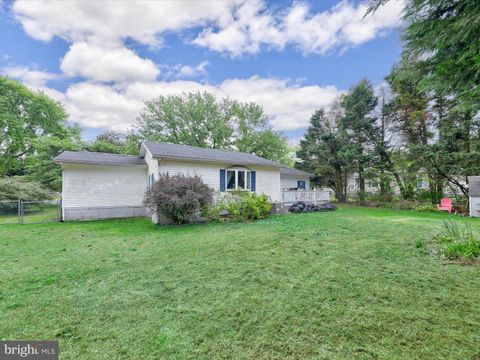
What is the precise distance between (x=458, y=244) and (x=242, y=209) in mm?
7549

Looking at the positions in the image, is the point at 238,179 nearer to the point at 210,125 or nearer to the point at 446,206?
the point at 446,206

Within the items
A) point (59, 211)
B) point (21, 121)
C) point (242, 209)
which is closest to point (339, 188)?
point (242, 209)

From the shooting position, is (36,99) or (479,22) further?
(36,99)

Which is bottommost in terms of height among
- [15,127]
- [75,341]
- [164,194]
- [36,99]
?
[75,341]

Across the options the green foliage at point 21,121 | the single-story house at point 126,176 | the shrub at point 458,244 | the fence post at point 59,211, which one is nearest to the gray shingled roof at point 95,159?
the single-story house at point 126,176

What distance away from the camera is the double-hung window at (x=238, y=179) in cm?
1250

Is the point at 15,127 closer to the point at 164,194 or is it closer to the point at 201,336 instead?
the point at 164,194

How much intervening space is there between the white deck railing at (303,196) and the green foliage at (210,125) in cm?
1243

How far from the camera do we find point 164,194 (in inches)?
348

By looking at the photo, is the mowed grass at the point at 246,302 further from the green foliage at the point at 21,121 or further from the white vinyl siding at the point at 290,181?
the green foliage at the point at 21,121

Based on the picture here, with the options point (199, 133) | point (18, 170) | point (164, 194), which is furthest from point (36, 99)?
point (164, 194)

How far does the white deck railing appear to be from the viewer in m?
14.9

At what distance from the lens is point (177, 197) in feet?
29.2

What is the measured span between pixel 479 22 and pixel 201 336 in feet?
14.7
